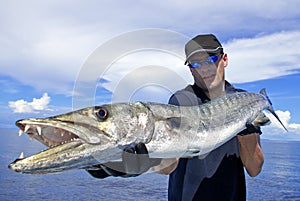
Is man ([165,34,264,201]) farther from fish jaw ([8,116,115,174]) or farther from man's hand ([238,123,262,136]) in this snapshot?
fish jaw ([8,116,115,174])

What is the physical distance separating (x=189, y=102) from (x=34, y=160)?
2.75 m

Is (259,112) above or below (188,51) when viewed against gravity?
below

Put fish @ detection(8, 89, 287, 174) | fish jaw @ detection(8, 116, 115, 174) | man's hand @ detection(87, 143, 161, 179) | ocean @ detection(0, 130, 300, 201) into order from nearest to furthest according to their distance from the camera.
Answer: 1. fish jaw @ detection(8, 116, 115, 174)
2. fish @ detection(8, 89, 287, 174)
3. man's hand @ detection(87, 143, 161, 179)
4. ocean @ detection(0, 130, 300, 201)

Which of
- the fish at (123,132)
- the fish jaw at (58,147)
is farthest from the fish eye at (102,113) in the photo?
the fish jaw at (58,147)

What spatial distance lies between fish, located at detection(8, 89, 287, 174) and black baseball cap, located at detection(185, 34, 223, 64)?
90 centimetres

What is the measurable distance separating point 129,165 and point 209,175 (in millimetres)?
1712

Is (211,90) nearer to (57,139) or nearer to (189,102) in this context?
(189,102)

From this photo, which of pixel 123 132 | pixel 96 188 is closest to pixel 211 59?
pixel 123 132

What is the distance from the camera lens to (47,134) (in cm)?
356

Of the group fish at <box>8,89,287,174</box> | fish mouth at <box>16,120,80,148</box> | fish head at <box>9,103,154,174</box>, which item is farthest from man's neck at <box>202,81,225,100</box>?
fish mouth at <box>16,120,80,148</box>

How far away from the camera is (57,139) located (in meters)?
3.64

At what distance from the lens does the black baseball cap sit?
5450 mm

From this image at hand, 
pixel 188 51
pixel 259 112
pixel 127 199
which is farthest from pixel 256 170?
pixel 127 199

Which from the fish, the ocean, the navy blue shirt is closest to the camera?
the fish
